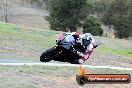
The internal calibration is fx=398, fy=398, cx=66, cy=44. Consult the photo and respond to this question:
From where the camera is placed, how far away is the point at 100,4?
385 ft

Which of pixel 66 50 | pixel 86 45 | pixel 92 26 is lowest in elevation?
pixel 92 26

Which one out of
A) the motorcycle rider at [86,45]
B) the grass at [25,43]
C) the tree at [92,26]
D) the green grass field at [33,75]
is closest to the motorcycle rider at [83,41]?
the motorcycle rider at [86,45]

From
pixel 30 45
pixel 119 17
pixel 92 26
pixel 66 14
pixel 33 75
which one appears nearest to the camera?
pixel 33 75

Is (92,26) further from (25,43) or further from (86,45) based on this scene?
(86,45)

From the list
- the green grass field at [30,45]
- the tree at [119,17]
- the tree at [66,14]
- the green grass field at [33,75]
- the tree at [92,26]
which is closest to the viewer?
the green grass field at [33,75]

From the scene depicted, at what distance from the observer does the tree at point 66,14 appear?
78.2 meters

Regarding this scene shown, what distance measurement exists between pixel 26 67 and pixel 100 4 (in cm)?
9422

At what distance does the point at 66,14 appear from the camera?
3145 inches

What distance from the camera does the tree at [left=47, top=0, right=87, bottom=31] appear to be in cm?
7825

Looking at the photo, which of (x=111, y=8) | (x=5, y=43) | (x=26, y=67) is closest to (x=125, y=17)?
(x=111, y=8)

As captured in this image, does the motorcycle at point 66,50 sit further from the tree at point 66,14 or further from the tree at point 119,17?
the tree at point 119,17

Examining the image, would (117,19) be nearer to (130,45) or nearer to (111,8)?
(111,8)

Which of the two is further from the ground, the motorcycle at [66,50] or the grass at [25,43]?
the motorcycle at [66,50]

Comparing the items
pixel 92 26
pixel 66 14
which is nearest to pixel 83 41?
pixel 92 26
